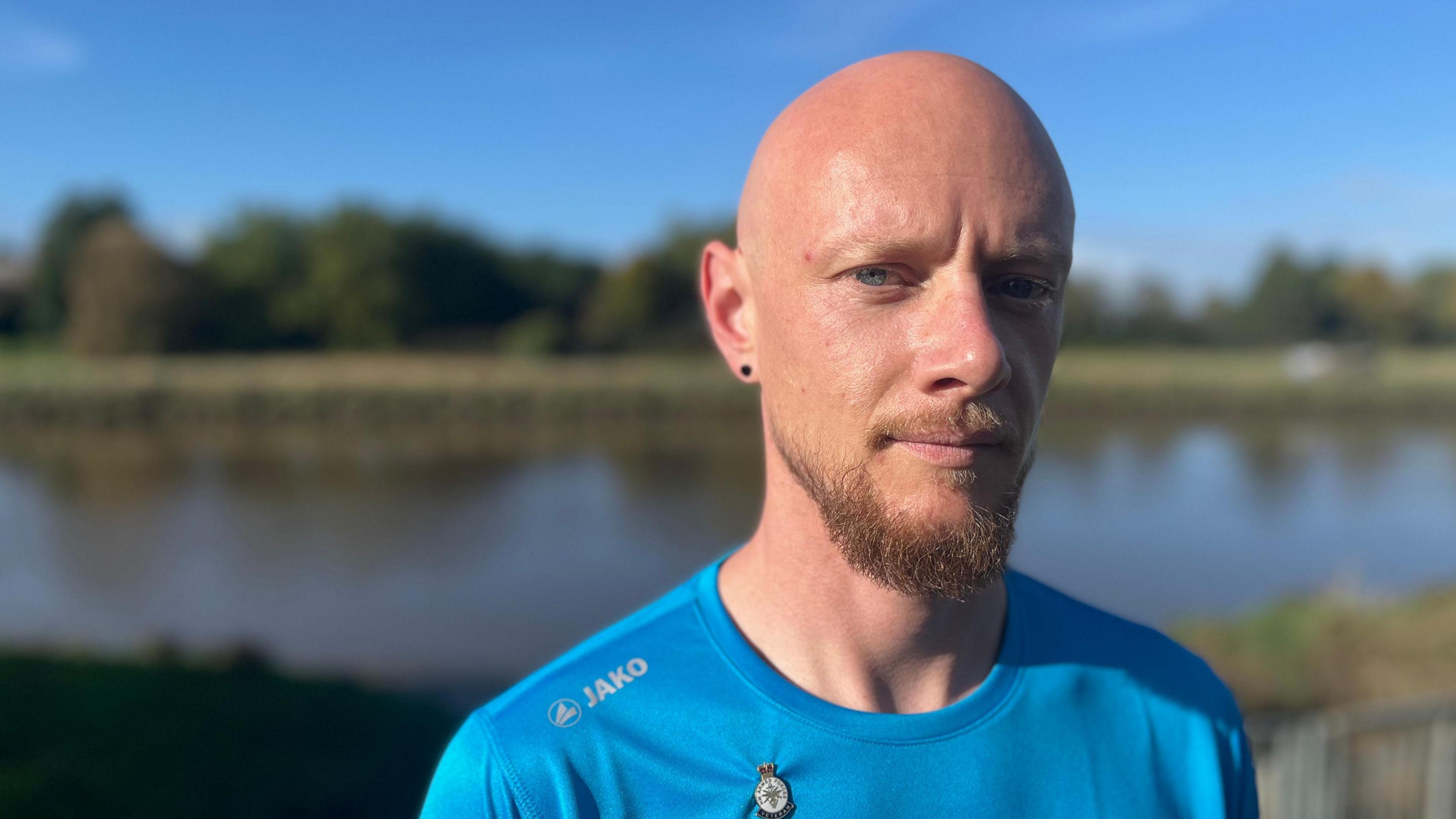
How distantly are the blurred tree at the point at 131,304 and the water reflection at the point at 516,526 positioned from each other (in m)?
3.43

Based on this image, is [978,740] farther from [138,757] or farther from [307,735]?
[307,735]

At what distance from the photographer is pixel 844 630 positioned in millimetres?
1477

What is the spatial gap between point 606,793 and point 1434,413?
3608 cm

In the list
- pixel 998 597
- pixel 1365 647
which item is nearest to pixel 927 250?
pixel 998 597

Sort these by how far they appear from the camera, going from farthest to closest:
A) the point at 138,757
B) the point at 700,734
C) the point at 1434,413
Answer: the point at 1434,413
the point at 138,757
the point at 700,734

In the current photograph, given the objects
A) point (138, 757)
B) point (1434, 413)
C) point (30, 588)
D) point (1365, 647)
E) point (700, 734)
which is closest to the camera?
point (700, 734)

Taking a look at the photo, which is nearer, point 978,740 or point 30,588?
point 978,740

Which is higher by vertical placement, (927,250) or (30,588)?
(927,250)

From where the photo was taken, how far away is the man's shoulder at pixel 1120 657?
5.44ft

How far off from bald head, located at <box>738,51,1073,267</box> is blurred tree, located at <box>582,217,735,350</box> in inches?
988

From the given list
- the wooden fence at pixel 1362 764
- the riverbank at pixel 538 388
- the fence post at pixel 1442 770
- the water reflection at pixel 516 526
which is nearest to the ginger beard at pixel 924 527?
the wooden fence at pixel 1362 764

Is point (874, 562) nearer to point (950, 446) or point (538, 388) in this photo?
point (950, 446)

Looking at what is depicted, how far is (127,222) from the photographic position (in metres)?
32.2

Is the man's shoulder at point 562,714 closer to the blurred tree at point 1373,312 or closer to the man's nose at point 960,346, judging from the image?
the man's nose at point 960,346
